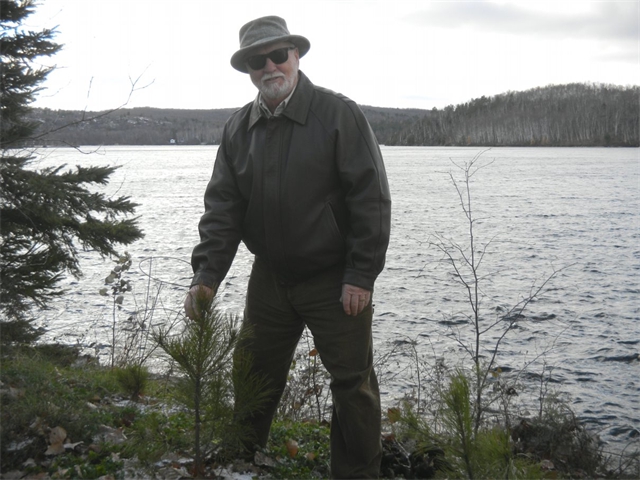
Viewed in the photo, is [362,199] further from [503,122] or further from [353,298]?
[503,122]

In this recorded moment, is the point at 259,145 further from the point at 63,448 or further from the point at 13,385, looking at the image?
the point at 13,385

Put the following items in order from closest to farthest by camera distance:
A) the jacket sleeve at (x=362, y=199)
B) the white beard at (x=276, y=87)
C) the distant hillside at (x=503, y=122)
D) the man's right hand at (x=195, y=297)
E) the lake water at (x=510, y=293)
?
1. the man's right hand at (x=195, y=297)
2. the jacket sleeve at (x=362, y=199)
3. the white beard at (x=276, y=87)
4. the lake water at (x=510, y=293)
5. the distant hillside at (x=503, y=122)

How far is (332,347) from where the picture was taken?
354 cm

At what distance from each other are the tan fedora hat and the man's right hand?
1312 mm

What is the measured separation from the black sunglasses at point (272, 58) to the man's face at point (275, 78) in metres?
0.01

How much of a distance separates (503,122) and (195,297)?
139m

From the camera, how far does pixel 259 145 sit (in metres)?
3.55

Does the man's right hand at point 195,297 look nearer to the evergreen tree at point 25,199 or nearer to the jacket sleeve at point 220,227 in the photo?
the jacket sleeve at point 220,227

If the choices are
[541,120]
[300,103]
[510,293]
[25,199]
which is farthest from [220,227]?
[541,120]

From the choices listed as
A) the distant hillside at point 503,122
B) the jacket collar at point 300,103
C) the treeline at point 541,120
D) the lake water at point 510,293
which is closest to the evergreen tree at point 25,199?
the lake water at point 510,293

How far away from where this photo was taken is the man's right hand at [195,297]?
3066 mm

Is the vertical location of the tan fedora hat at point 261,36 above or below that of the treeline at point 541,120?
below

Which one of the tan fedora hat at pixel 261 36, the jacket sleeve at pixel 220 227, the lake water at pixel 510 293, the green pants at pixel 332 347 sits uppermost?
the tan fedora hat at pixel 261 36

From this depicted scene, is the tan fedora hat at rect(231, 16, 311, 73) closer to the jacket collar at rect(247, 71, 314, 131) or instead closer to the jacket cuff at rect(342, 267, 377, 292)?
Answer: the jacket collar at rect(247, 71, 314, 131)
